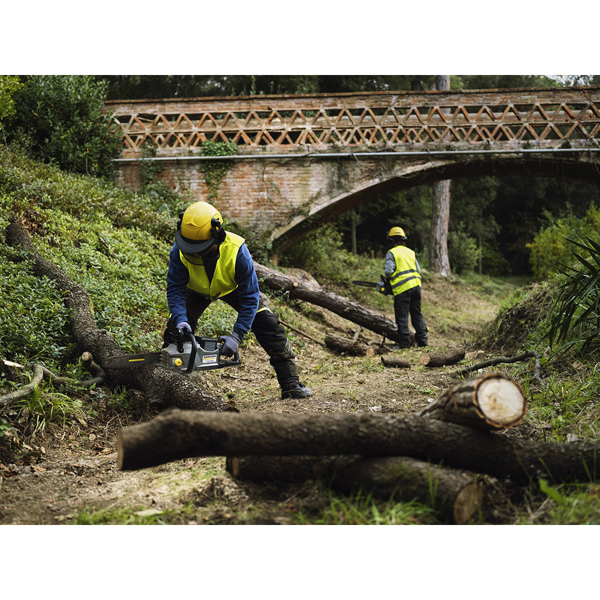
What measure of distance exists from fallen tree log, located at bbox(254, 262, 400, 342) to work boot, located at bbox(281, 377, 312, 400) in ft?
14.6

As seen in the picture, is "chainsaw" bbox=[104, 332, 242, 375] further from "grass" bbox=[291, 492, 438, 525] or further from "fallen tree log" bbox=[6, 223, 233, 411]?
"grass" bbox=[291, 492, 438, 525]

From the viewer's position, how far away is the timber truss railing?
1150 centimetres

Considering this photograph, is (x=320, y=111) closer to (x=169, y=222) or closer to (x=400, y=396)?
(x=169, y=222)

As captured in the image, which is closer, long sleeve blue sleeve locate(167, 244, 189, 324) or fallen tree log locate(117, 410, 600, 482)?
fallen tree log locate(117, 410, 600, 482)

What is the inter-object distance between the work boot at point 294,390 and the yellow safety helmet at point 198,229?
1.60 meters

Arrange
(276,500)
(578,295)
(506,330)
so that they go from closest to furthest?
(276,500), (578,295), (506,330)

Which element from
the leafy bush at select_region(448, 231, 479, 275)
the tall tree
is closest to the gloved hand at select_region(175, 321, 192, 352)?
the tall tree

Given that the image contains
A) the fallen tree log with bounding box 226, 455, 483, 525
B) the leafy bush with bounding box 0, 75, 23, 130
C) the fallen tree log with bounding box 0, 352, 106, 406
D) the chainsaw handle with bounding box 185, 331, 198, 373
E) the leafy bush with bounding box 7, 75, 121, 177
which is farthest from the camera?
the leafy bush with bounding box 7, 75, 121, 177

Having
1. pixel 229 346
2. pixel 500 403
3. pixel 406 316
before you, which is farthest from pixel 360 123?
pixel 500 403

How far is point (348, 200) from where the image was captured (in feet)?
40.4

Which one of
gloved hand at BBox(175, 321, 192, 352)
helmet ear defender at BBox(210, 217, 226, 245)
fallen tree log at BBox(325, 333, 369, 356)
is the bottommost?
fallen tree log at BBox(325, 333, 369, 356)

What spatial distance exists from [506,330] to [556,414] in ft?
12.2

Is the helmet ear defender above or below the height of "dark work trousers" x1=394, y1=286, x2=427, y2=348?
above

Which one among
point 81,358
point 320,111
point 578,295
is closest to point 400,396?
point 578,295
